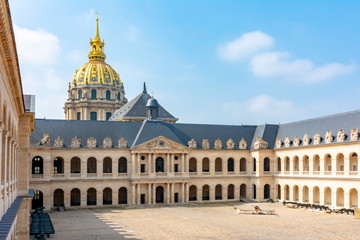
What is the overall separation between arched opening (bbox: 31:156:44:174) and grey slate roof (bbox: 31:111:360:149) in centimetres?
251

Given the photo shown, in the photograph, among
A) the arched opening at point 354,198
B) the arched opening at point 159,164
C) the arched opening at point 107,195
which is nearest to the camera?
the arched opening at point 354,198

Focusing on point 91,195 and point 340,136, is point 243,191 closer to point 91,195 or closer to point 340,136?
point 340,136

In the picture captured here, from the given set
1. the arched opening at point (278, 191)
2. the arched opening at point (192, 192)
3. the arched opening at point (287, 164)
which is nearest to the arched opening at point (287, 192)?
the arched opening at point (278, 191)

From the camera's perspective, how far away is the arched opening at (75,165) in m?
65.6

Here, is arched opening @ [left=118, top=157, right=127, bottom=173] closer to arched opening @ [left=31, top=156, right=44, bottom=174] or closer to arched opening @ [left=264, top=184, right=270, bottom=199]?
arched opening @ [left=31, top=156, right=44, bottom=174]

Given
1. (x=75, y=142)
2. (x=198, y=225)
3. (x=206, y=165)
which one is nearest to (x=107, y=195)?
(x=75, y=142)

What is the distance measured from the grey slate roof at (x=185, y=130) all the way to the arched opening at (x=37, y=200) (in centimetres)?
743

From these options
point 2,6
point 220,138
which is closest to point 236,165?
point 220,138

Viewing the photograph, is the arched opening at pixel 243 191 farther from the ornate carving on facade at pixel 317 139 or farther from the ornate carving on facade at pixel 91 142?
the ornate carving on facade at pixel 91 142

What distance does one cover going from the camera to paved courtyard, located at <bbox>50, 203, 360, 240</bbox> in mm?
40344

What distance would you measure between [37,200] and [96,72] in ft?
211

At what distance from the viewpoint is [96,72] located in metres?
119

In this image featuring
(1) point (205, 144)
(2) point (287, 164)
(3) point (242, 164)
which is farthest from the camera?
(3) point (242, 164)

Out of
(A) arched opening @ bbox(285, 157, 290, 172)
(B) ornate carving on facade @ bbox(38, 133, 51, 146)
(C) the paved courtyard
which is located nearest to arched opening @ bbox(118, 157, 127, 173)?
(C) the paved courtyard
